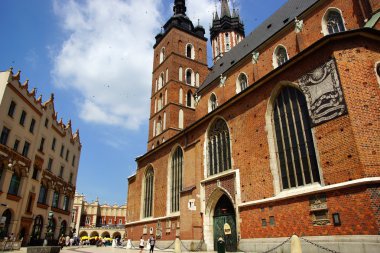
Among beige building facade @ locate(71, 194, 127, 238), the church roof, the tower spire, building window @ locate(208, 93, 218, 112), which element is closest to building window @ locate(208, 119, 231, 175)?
building window @ locate(208, 93, 218, 112)

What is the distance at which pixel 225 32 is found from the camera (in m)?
47.1

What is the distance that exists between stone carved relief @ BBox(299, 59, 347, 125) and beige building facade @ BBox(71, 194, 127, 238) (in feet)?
179

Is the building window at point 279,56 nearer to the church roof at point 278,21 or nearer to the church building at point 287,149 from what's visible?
the church building at point 287,149

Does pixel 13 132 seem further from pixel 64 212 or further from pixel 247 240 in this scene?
pixel 247 240

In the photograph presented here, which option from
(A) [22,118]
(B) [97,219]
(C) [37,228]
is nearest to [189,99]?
(A) [22,118]

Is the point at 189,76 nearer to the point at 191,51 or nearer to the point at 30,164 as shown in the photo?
the point at 191,51

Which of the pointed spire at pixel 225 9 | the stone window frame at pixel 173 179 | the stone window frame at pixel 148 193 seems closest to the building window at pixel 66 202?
the stone window frame at pixel 148 193

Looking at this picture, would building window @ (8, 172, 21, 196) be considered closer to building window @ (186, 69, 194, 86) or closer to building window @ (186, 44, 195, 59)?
building window @ (186, 69, 194, 86)

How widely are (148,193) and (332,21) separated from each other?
20.9m

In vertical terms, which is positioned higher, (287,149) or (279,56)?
(279,56)

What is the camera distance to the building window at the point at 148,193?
89.3ft

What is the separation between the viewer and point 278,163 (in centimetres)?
1479

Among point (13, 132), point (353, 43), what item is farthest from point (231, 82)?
point (13, 132)

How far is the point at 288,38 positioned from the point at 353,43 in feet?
27.5
